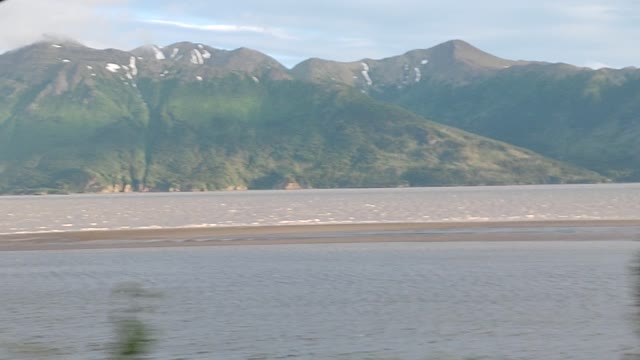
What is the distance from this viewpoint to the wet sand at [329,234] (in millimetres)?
47781

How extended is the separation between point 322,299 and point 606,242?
20912mm

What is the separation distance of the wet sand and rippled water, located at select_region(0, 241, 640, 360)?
6.52 m

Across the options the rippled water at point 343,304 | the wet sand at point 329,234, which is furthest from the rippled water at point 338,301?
the wet sand at point 329,234

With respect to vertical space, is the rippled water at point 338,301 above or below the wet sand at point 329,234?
above

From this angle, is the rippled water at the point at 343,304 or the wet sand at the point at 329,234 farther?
the wet sand at the point at 329,234

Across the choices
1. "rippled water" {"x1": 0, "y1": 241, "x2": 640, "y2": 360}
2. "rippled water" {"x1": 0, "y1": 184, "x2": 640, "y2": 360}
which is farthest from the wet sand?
"rippled water" {"x1": 0, "y1": 241, "x2": 640, "y2": 360}

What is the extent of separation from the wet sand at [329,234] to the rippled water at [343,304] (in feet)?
21.4

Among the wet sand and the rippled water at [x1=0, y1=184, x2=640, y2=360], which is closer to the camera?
the rippled water at [x1=0, y1=184, x2=640, y2=360]

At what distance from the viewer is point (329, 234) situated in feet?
171

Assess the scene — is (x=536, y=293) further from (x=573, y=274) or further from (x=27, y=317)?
(x=27, y=317)

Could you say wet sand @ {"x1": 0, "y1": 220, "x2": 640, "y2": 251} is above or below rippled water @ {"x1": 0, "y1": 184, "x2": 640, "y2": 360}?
below

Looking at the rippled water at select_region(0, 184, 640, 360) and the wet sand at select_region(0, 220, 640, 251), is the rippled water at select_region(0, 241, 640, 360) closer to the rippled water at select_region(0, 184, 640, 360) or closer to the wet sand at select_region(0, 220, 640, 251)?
the rippled water at select_region(0, 184, 640, 360)

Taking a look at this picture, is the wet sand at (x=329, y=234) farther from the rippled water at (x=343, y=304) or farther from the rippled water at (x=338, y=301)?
the rippled water at (x=343, y=304)

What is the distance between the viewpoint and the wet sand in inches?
1881
